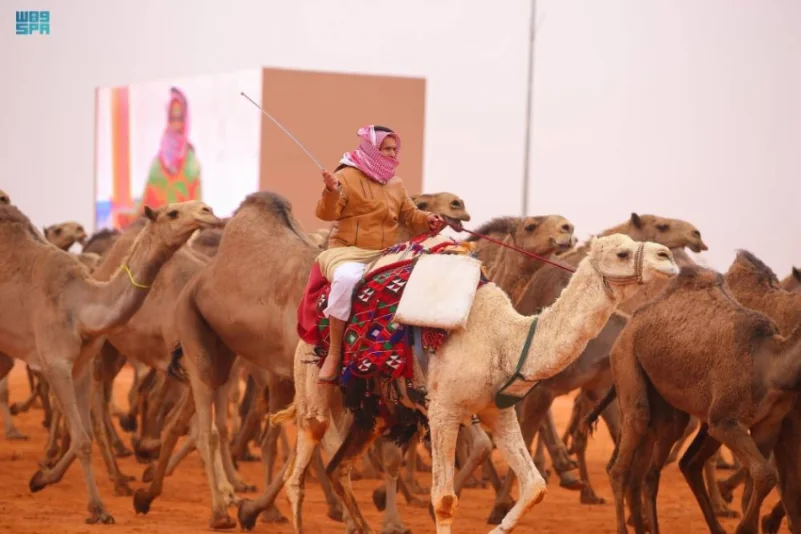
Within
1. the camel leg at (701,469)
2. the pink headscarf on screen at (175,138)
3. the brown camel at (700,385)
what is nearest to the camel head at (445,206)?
the brown camel at (700,385)

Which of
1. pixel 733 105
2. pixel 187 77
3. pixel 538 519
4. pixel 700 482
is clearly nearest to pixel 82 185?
pixel 187 77

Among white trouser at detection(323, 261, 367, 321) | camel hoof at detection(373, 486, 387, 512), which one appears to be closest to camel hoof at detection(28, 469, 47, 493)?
camel hoof at detection(373, 486, 387, 512)

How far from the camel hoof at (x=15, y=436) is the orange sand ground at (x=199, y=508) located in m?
0.64

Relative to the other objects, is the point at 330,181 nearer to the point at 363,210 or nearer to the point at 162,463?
the point at 363,210

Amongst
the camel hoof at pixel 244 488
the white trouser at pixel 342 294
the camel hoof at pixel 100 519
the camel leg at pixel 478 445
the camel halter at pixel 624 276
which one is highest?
the camel halter at pixel 624 276

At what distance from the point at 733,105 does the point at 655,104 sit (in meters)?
1.07

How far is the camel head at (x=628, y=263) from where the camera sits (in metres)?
5.96

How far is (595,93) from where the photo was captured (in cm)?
1866

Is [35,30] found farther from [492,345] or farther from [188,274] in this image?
[492,345]

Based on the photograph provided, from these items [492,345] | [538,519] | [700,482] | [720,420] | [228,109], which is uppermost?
[228,109]

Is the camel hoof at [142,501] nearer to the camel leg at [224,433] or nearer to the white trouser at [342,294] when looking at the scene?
the camel leg at [224,433]

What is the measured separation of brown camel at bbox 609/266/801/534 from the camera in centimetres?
739

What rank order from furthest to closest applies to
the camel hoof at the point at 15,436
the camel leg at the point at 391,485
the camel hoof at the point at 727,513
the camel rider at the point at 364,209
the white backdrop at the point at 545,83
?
1. the white backdrop at the point at 545,83
2. the camel hoof at the point at 15,436
3. the camel hoof at the point at 727,513
4. the camel leg at the point at 391,485
5. the camel rider at the point at 364,209

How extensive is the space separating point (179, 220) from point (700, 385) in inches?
137
